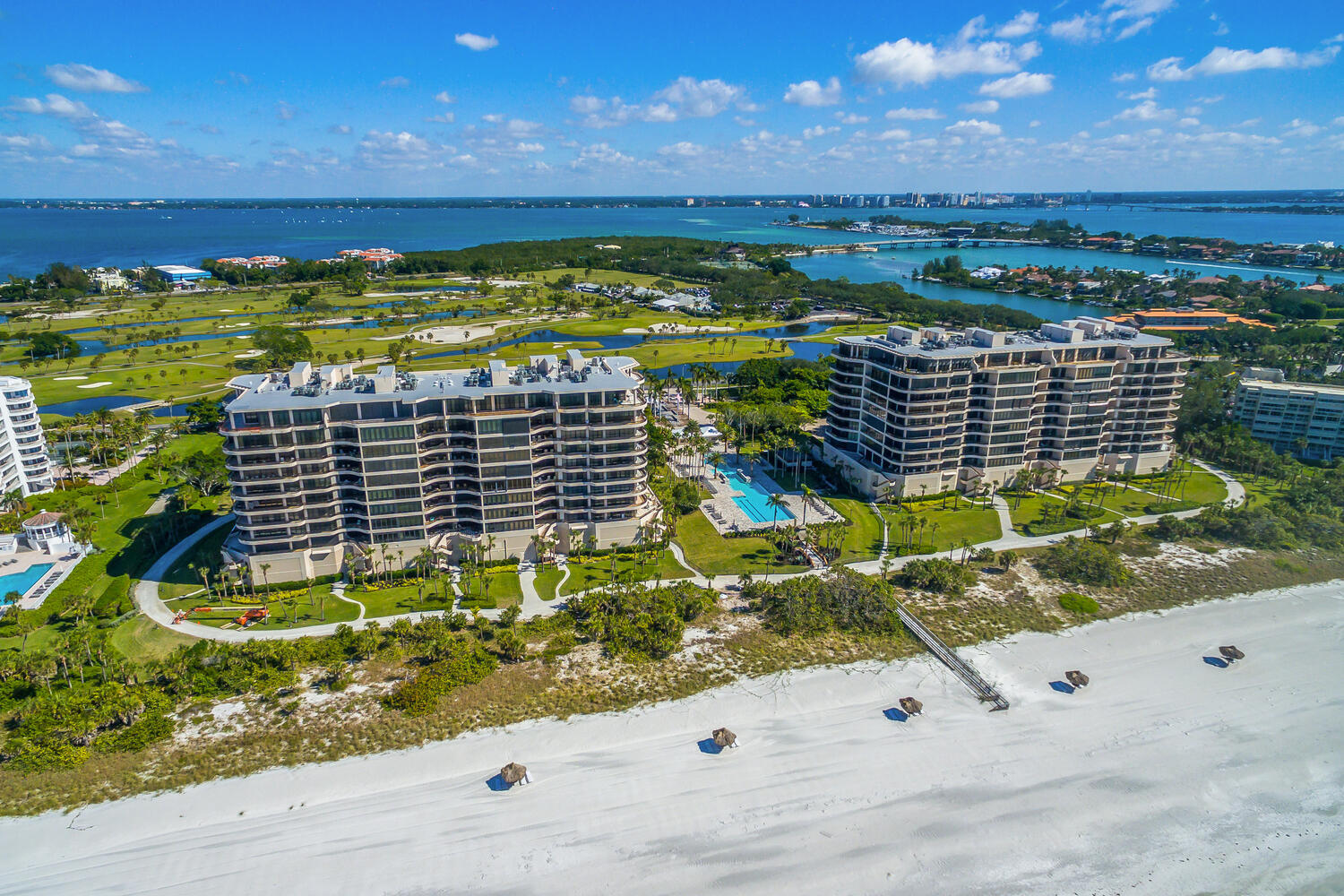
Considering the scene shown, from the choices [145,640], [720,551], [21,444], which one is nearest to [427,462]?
[145,640]

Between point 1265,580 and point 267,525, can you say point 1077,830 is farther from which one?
point 267,525

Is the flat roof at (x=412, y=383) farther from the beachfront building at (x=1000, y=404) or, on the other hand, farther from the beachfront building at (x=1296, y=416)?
the beachfront building at (x=1296, y=416)

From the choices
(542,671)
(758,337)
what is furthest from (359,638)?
(758,337)

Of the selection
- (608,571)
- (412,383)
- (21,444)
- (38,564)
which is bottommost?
(608,571)

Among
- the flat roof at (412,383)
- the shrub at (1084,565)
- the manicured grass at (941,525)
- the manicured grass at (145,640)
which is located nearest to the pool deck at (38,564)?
the manicured grass at (145,640)

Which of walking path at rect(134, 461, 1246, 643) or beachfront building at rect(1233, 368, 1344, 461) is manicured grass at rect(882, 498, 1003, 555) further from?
beachfront building at rect(1233, 368, 1344, 461)

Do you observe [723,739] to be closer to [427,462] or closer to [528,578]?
[528,578]

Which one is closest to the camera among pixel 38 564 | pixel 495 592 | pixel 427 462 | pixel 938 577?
pixel 495 592

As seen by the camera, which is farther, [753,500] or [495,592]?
[753,500]
